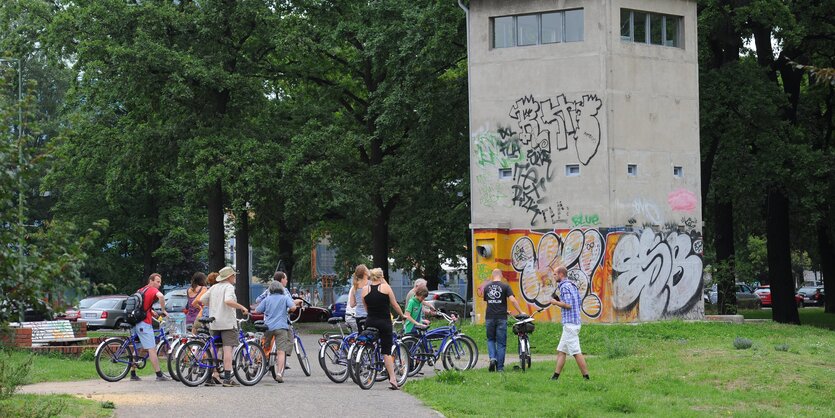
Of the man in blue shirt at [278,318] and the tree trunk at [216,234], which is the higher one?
the tree trunk at [216,234]

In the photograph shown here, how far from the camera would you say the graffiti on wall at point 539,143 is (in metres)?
30.8

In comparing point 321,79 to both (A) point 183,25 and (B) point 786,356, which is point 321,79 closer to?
(A) point 183,25

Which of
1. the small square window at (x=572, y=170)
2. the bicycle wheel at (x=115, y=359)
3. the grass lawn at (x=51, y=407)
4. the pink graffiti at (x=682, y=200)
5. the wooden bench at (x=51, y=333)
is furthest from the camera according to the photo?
the pink graffiti at (x=682, y=200)

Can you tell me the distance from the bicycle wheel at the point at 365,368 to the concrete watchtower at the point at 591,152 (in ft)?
44.0

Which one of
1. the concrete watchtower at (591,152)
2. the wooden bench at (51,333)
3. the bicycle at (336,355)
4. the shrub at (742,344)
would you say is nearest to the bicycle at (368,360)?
the bicycle at (336,355)

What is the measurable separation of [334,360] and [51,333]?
8.18 metres

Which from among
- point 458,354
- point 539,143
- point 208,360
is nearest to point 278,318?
point 208,360

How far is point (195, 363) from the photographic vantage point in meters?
18.2

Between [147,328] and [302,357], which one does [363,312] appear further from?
[147,328]

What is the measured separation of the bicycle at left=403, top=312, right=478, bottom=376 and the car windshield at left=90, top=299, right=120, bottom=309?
999 inches

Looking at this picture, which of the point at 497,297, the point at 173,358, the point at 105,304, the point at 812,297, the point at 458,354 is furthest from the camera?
the point at 812,297

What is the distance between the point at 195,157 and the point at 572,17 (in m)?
12.3

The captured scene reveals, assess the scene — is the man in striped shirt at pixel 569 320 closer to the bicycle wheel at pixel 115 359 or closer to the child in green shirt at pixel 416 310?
the child in green shirt at pixel 416 310

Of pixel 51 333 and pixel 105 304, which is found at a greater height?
pixel 51 333
